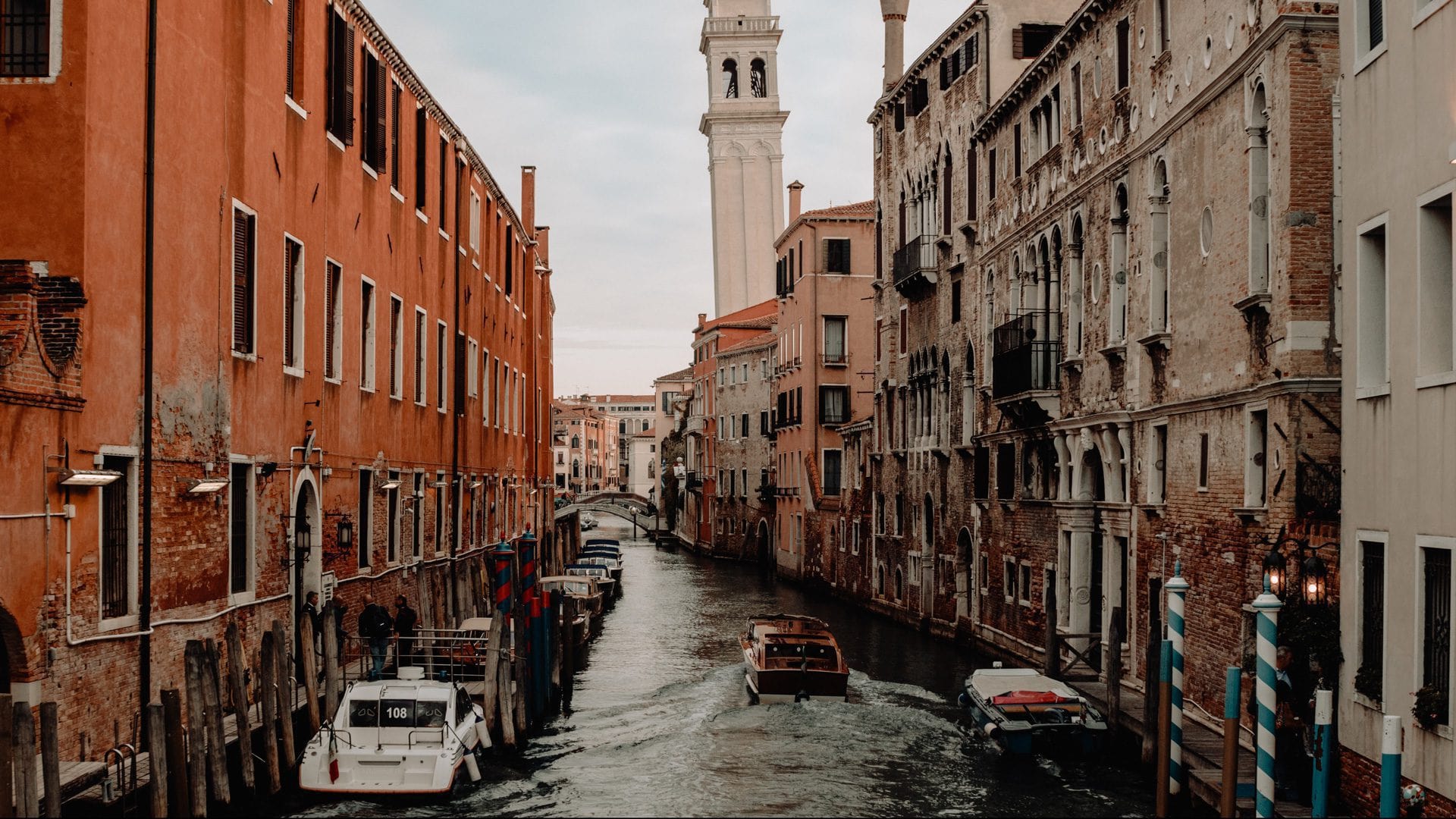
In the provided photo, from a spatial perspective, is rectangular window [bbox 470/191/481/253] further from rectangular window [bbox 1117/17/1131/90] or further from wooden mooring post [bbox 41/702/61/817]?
wooden mooring post [bbox 41/702/61/817]

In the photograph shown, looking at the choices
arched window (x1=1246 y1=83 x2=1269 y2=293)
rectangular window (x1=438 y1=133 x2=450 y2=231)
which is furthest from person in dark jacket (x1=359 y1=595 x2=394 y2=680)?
arched window (x1=1246 y1=83 x2=1269 y2=293)

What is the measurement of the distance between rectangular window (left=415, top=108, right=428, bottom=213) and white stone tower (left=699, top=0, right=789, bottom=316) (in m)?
62.0

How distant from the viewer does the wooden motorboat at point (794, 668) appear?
22.2 metres

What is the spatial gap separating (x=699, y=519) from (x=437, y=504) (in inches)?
1840

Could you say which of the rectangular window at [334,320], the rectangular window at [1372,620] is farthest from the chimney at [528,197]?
the rectangular window at [1372,620]

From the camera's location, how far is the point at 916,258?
3344 centimetres

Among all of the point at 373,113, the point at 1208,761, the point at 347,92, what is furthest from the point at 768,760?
the point at 373,113

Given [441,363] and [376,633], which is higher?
[441,363]

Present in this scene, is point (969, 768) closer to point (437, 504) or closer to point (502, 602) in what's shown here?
point (502, 602)

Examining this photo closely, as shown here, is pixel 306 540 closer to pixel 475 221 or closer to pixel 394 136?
pixel 394 136

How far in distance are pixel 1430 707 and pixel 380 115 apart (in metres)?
16.0

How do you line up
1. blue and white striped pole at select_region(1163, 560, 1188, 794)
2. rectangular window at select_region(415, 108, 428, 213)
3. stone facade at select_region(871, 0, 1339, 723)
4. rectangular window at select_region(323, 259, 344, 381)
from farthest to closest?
1. rectangular window at select_region(415, 108, 428, 213)
2. rectangular window at select_region(323, 259, 344, 381)
3. stone facade at select_region(871, 0, 1339, 723)
4. blue and white striped pole at select_region(1163, 560, 1188, 794)

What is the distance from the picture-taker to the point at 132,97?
13461 mm

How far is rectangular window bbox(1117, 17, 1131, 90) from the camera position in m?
20.9
